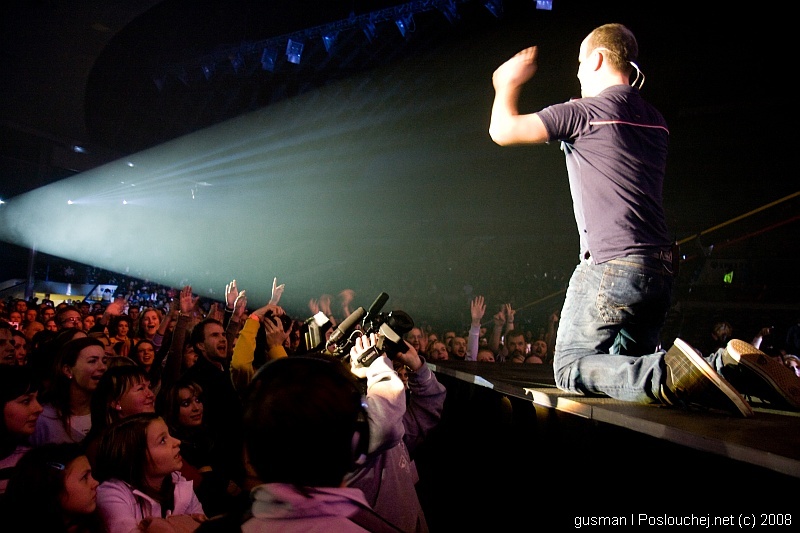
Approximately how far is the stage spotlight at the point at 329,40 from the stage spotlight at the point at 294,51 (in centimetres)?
41

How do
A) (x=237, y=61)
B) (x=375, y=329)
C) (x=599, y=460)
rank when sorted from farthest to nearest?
(x=237, y=61), (x=375, y=329), (x=599, y=460)

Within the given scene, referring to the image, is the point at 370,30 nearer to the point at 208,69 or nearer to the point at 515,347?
the point at 208,69

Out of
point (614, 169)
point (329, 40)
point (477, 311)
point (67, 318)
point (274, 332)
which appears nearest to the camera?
point (614, 169)

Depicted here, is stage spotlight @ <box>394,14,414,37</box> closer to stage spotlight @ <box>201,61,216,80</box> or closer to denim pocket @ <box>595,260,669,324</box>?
stage spotlight @ <box>201,61,216,80</box>

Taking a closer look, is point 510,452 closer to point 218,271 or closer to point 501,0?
point 501,0

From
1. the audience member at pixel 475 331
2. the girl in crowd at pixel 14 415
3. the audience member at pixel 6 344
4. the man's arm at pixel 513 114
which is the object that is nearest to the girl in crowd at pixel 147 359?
the audience member at pixel 6 344

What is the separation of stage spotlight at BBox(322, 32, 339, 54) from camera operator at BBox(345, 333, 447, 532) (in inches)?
273

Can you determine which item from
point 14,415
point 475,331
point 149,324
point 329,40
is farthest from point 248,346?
point 329,40

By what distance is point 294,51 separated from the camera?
26.8 ft

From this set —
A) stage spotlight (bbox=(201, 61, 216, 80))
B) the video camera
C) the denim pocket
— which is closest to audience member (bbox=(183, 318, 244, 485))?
the video camera

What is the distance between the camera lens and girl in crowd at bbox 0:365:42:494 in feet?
7.07

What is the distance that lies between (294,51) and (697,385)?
26.2ft

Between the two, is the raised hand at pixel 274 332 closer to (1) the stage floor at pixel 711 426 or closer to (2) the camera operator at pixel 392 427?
(2) the camera operator at pixel 392 427

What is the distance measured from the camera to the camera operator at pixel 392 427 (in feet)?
4.11
